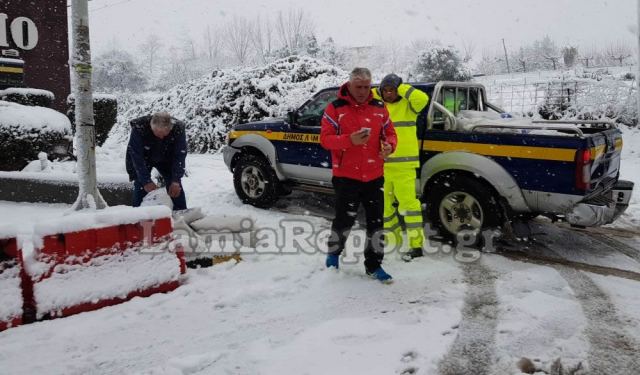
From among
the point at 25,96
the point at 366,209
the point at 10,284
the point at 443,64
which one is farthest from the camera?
the point at 443,64

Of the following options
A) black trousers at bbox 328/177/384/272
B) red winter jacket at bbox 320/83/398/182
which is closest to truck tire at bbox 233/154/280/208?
black trousers at bbox 328/177/384/272

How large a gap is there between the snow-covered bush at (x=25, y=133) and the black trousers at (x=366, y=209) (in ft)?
19.4

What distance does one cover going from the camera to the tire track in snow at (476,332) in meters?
2.64

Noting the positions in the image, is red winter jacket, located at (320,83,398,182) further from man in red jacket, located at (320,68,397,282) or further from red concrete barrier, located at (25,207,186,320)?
red concrete barrier, located at (25,207,186,320)

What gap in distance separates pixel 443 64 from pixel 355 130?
15.7m

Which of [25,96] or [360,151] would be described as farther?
[25,96]

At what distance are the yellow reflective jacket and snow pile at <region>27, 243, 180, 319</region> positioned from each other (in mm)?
2217

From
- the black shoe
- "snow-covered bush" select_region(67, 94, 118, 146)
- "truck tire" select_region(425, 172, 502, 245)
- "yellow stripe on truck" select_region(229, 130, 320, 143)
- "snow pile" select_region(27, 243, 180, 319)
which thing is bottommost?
the black shoe

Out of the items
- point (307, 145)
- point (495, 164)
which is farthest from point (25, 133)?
point (495, 164)

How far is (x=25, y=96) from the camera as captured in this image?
8266mm

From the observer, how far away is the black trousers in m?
3.82

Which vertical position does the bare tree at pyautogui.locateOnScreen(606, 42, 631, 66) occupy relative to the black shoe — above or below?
above

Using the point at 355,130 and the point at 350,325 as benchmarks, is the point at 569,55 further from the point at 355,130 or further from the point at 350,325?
the point at 350,325

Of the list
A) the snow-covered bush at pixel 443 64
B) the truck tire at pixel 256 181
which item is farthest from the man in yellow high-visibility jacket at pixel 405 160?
the snow-covered bush at pixel 443 64
